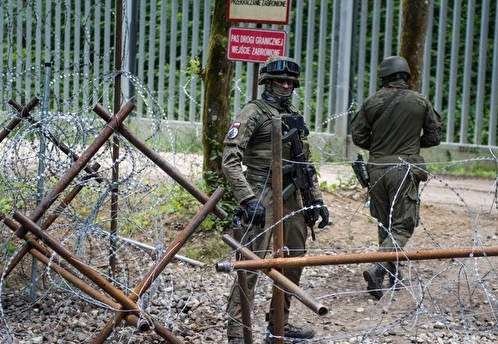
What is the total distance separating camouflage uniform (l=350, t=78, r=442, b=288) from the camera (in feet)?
25.7

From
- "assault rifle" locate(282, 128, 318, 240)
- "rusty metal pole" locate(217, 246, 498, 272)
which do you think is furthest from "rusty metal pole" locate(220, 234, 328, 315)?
"assault rifle" locate(282, 128, 318, 240)

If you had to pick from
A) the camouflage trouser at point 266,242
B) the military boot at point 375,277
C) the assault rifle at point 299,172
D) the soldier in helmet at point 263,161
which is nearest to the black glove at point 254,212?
the soldier in helmet at point 263,161

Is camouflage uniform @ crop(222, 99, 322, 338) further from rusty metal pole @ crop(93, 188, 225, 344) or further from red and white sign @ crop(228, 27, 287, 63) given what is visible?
red and white sign @ crop(228, 27, 287, 63)

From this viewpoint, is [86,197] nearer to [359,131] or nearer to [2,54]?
[359,131]

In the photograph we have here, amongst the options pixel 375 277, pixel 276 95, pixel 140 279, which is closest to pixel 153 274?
pixel 276 95

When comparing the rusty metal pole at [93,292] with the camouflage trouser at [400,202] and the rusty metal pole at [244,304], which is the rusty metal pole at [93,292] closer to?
the rusty metal pole at [244,304]

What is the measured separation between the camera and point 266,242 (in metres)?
6.30

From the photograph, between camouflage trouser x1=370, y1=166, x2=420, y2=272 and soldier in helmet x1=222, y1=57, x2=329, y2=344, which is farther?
camouflage trouser x1=370, y1=166, x2=420, y2=272

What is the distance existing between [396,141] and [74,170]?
3128mm

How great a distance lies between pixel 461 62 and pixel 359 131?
618 cm

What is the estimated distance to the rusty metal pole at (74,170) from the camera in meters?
5.55

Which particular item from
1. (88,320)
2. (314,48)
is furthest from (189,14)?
(88,320)

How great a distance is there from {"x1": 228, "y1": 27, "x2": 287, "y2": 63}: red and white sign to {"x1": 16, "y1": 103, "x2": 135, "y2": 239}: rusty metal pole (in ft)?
7.71

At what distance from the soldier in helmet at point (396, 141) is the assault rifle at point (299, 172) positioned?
1393 millimetres
